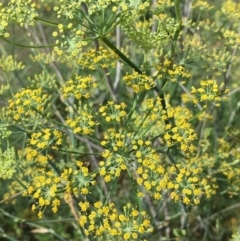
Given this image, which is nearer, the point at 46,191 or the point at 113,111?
the point at 46,191

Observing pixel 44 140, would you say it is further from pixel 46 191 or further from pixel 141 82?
pixel 141 82

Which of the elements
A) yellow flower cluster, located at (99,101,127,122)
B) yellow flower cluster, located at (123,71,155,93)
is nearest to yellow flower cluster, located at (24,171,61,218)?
yellow flower cluster, located at (99,101,127,122)

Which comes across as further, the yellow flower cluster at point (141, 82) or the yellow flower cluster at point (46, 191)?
the yellow flower cluster at point (141, 82)

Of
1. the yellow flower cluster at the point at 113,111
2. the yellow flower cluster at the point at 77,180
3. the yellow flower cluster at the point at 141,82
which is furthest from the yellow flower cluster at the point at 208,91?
the yellow flower cluster at the point at 77,180

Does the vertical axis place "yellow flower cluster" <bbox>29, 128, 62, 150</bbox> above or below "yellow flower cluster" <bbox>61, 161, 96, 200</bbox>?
above

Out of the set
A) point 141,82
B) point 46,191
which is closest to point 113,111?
point 141,82

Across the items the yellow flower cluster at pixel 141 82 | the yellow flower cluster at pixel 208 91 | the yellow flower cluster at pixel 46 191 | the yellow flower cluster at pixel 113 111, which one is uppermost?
the yellow flower cluster at pixel 141 82

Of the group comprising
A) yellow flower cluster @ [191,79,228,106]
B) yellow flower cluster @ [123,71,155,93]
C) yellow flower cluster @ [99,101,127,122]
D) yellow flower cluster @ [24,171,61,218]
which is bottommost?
yellow flower cluster @ [24,171,61,218]

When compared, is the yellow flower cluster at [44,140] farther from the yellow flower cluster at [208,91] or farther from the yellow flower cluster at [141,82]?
the yellow flower cluster at [208,91]

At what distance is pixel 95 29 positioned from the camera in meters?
1.97

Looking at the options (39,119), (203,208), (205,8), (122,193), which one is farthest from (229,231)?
(39,119)

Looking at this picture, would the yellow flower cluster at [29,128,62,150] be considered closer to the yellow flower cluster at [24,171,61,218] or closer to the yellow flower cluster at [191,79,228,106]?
the yellow flower cluster at [24,171,61,218]

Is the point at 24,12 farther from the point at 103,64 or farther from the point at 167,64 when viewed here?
the point at 167,64

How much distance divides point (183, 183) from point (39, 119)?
876 millimetres
